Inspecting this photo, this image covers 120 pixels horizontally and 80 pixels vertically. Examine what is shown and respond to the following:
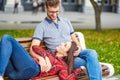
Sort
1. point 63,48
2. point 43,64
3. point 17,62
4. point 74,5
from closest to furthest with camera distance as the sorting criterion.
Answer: point 17,62, point 43,64, point 63,48, point 74,5

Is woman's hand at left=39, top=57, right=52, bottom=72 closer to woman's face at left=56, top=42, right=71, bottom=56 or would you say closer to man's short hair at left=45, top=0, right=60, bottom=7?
woman's face at left=56, top=42, right=71, bottom=56

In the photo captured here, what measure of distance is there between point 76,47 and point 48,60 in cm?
61

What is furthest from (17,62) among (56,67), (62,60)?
(62,60)

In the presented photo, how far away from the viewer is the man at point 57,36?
224 inches

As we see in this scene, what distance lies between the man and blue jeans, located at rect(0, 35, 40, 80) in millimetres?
276

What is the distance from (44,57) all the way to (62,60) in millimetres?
335

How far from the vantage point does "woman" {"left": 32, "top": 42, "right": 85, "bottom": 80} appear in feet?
Answer: 18.3

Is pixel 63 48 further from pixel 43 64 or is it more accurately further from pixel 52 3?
pixel 52 3

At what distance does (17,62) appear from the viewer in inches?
210

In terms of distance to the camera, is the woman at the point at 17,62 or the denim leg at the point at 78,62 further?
the denim leg at the point at 78,62

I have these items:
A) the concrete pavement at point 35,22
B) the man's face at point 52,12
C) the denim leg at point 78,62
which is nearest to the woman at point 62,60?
the denim leg at point 78,62

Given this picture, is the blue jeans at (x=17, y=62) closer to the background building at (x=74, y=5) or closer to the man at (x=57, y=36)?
the man at (x=57, y=36)

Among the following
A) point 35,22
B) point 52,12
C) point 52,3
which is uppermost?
point 52,3

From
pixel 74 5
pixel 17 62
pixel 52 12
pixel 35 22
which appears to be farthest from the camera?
pixel 74 5
